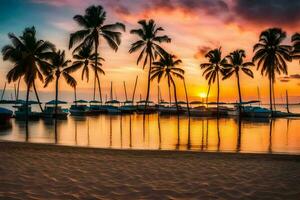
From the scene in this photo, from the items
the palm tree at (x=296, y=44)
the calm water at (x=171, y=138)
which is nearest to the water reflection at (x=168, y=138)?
the calm water at (x=171, y=138)

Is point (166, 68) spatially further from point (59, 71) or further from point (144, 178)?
point (144, 178)

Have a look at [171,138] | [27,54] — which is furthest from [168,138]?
[27,54]

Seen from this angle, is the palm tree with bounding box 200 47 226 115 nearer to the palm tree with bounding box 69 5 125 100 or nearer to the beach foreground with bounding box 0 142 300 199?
the palm tree with bounding box 69 5 125 100

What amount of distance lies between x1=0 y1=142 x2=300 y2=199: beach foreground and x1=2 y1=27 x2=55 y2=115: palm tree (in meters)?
38.5

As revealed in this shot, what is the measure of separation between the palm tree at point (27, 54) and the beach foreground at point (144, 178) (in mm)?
38527

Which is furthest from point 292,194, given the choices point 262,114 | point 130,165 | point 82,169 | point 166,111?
point 166,111

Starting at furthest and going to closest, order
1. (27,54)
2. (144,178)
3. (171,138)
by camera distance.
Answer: (27,54) < (171,138) < (144,178)

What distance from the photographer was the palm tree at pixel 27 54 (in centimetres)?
4672

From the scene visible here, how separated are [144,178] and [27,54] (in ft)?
142

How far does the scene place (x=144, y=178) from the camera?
28.0ft

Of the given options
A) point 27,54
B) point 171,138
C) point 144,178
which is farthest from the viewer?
point 27,54

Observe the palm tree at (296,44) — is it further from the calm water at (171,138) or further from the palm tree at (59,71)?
the palm tree at (59,71)

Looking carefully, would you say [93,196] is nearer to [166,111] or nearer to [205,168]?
[205,168]

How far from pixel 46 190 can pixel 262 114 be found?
56888 millimetres
